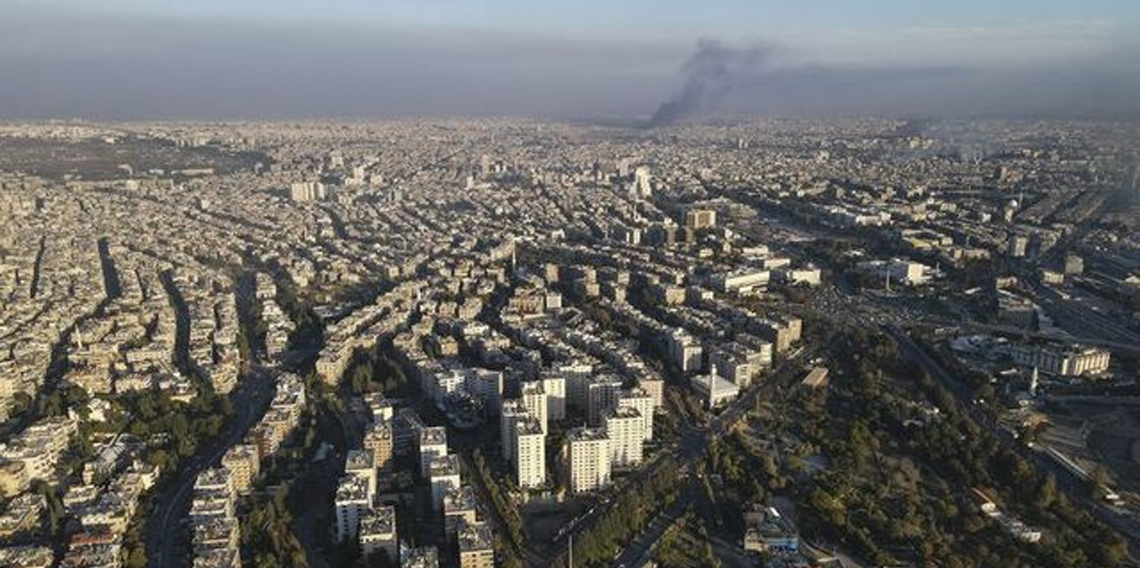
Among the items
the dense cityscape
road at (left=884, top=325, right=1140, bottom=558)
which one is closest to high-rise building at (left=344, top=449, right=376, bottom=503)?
the dense cityscape

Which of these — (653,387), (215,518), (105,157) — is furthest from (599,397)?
(105,157)

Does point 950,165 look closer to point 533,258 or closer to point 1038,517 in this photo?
point 533,258

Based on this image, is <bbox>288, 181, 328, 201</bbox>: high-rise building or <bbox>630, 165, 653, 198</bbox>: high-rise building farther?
<bbox>630, 165, 653, 198</bbox>: high-rise building

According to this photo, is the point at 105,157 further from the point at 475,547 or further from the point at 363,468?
the point at 475,547

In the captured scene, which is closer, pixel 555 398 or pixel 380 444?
pixel 380 444

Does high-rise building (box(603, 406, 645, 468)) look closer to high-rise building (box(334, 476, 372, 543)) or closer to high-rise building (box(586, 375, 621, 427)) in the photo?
high-rise building (box(586, 375, 621, 427))

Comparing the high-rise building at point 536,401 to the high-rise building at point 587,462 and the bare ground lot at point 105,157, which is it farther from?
the bare ground lot at point 105,157
